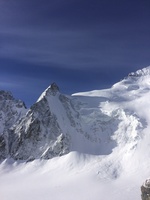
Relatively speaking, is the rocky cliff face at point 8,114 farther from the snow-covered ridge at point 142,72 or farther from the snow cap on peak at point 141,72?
the snow-covered ridge at point 142,72

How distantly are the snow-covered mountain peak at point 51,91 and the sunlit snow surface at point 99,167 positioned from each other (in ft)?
33.1

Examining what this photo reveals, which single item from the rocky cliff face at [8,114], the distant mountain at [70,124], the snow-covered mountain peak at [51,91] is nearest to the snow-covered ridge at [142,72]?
the distant mountain at [70,124]

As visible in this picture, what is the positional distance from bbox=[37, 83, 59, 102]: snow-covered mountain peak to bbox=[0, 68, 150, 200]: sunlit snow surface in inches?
397

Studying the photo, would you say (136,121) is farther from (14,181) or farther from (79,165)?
(14,181)

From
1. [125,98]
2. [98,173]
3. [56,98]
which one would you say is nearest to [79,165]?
[98,173]

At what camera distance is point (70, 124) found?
128750mm

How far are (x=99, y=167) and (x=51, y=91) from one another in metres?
45.1

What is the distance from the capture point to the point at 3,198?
3708 inches

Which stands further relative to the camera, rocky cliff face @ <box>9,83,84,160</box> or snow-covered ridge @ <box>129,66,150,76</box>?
snow-covered ridge @ <box>129,66,150,76</box>

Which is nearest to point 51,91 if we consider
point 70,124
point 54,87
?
point 54,87

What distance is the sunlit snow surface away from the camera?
9388 cm

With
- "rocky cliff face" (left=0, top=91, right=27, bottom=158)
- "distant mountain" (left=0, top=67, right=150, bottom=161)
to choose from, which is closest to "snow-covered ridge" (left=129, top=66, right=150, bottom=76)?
"distant mountain" (left=0, top=67, right=150, bottom=161)

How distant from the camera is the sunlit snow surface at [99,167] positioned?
93875 mm

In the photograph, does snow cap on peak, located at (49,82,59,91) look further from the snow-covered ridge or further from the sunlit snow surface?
the snow-covered ridge
